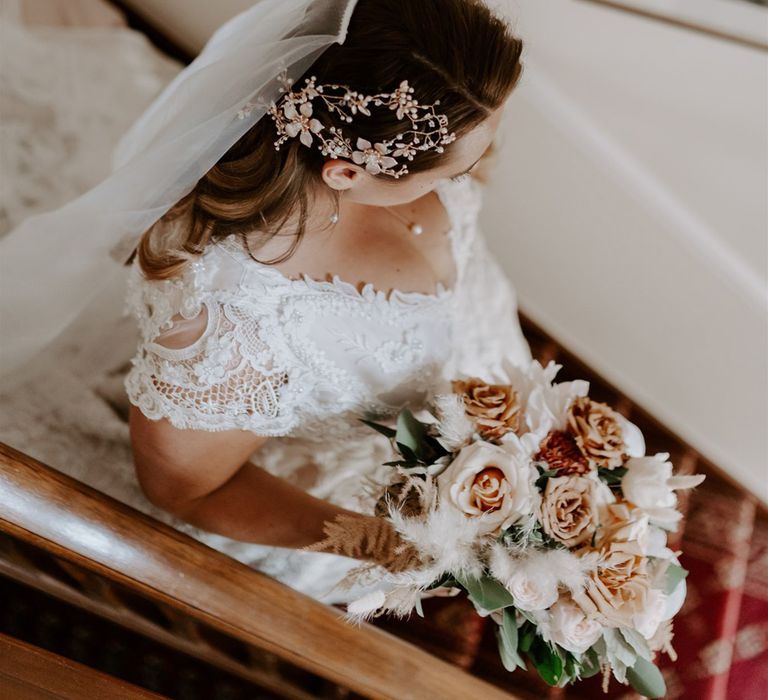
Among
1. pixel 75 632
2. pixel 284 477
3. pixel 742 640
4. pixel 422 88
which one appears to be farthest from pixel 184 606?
pixel 742 640

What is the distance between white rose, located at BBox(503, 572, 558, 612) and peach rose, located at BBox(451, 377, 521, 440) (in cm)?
19

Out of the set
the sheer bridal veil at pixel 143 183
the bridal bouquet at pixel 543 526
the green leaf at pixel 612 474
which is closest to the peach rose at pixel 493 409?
the bridal bouquet at pixel 543 526

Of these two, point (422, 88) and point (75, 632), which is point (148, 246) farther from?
point (75, 632)

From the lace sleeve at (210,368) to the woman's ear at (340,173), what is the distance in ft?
0.69

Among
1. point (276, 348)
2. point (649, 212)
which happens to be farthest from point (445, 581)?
point (649, 212)

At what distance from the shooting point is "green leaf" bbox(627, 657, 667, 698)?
925 mm

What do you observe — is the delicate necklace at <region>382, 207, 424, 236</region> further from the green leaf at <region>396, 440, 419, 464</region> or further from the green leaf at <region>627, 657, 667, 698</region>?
the green leaf at <region>627, 657, 667, 698</region>

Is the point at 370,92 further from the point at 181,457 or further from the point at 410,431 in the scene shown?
the point at 181,457

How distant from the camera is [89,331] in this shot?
53.1 inches

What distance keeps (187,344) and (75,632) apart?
2.17ft

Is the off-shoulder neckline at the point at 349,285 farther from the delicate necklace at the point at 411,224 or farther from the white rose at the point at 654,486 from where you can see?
the white rose at the point at 654,486

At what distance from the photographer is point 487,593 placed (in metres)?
0.84

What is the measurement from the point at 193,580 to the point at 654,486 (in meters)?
0.62

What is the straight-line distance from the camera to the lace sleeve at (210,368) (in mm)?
944
